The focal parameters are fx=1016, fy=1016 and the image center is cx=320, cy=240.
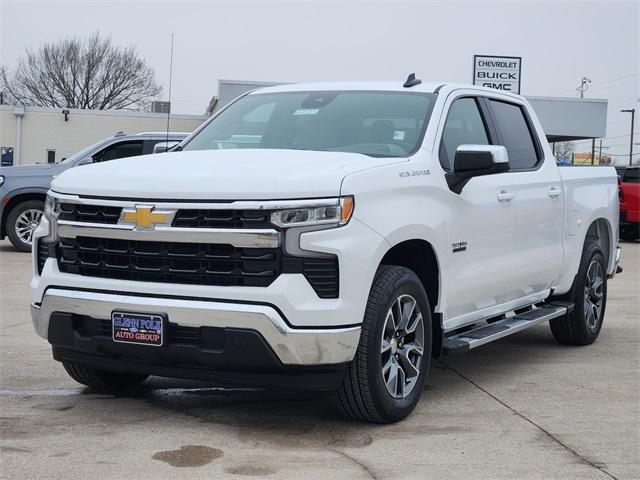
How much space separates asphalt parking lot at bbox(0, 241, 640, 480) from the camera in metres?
4.68

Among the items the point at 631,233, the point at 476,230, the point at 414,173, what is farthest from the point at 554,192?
the point at 631,233

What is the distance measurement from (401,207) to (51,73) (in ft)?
206

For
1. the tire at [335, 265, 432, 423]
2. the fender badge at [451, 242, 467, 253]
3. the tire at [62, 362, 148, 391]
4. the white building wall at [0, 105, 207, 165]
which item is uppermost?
the white building wall at [0, 105, 207, 165]

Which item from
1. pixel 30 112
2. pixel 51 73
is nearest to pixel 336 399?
pixel 30 112

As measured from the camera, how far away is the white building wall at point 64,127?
1636 inches

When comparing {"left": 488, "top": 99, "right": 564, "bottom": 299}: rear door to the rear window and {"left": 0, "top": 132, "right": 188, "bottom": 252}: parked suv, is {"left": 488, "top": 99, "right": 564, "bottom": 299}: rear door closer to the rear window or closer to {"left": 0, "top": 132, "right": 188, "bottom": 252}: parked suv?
{"left": 0, "top": 132, "right": 188, "bottom": 252}: parked suv

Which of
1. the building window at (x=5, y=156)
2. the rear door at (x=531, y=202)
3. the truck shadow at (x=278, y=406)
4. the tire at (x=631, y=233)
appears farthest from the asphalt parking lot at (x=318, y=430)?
the building window at (x=5, y=156)

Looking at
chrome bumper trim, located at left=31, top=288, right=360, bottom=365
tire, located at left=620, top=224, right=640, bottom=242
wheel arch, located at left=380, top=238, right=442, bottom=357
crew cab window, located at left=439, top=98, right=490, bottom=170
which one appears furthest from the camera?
tire, located at left=620, top=224, right=640, bottom=242

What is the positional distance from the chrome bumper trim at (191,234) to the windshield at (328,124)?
4.30ft

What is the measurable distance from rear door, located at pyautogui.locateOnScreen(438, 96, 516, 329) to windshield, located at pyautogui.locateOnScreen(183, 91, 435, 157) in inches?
10.1

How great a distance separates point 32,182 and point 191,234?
35.4 ft

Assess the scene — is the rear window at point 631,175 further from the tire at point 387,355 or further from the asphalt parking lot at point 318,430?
the tire at point 387,355

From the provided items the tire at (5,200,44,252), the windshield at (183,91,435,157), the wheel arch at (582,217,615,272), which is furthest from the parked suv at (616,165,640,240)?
the windshield at (183,91,435,157)

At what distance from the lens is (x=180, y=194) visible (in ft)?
16.4
